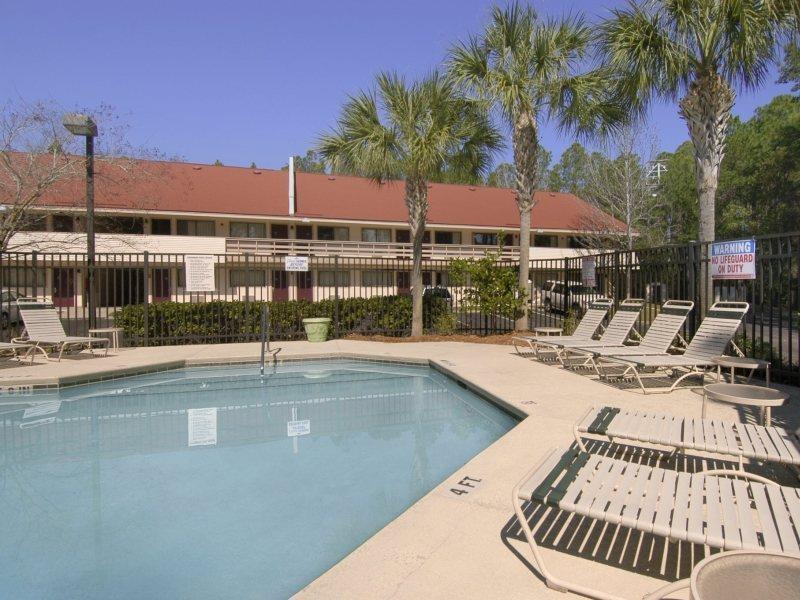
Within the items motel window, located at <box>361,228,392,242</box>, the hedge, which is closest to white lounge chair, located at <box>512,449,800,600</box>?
the hedge

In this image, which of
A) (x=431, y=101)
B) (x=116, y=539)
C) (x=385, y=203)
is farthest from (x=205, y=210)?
(x=116, y=539)

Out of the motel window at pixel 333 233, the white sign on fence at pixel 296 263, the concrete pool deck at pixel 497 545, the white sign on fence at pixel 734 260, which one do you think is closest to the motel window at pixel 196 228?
the motel window at pixel 333 233

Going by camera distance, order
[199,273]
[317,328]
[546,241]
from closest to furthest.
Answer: [199,273]
[317,328]
[546,241]

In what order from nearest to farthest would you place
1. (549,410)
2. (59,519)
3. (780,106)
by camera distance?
(59,519), (549,410), (780,106)

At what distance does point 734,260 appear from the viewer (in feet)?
26.2

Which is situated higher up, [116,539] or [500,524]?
[500,524]

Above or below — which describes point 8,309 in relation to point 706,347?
above

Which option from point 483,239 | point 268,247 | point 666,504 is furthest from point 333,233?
point 666,504

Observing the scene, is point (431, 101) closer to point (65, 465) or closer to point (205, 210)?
point (65, 465)

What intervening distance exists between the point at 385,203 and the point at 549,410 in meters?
27.8

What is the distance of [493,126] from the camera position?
14016 millimetres

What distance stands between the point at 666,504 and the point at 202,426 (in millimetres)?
5913

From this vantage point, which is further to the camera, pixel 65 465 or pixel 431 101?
pixel 431 101

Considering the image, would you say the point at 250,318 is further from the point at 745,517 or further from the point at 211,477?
the point at 745,517
